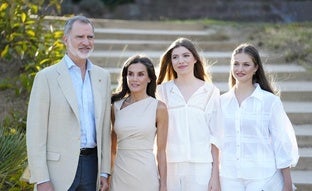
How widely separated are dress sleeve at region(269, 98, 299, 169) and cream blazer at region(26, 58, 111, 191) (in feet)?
4.16

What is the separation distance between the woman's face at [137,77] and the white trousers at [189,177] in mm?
592

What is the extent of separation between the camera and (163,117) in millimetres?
4359

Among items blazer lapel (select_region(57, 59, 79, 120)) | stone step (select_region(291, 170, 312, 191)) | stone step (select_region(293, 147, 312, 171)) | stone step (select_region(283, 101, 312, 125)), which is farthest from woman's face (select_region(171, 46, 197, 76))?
stone step (select_region(283, 101, 312, 125))

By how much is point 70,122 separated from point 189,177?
93 cm

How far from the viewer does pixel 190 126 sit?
4.48 metres

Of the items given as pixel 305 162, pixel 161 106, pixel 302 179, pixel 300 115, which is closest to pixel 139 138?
pixel 161 106

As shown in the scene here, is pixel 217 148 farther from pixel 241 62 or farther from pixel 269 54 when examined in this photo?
pixel 269 54

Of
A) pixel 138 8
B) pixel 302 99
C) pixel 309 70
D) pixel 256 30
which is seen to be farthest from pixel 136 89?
pixel 138 8

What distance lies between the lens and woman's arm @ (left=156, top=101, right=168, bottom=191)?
14.2 feet

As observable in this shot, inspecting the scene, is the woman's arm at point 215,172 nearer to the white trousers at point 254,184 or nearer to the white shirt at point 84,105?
the white trousers at point 254,184

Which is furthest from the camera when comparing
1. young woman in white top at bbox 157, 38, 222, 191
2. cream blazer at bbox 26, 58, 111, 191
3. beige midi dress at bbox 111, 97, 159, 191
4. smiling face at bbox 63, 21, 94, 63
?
young woman in white top at bbox 157, 38, 222, 191

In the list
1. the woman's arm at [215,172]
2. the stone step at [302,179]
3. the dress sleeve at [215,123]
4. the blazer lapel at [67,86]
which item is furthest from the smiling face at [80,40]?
the stone step at [302,179]

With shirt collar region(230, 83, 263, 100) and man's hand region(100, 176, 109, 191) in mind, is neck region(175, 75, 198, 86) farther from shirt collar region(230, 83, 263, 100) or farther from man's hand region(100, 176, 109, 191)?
man's hand region(100, 176, 109, 191)

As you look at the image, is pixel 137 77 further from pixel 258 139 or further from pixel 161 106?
pixel 258 139
